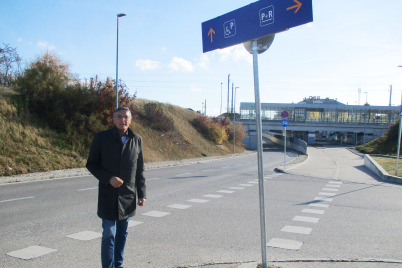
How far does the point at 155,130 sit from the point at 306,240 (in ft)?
97.6

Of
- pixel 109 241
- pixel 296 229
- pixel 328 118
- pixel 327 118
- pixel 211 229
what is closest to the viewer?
pixel 109 241

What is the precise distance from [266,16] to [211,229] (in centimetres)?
→ 415

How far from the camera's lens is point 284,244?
17.9ft

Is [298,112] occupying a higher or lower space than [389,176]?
higher

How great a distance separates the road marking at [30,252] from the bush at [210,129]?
129 feet

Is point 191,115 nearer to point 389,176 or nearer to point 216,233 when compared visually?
point 389,176

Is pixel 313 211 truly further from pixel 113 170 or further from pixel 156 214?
pixel 113 170

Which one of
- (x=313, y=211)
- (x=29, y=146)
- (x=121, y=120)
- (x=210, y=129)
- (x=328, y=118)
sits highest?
(x=328, y=118)

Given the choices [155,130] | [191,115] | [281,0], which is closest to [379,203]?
[281,0]

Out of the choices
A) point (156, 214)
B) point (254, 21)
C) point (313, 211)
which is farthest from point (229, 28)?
point (313, 211)

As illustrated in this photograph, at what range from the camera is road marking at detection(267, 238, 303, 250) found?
5.32 m

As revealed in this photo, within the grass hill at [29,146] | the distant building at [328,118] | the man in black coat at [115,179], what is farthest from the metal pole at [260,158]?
the distant building at [328,118]

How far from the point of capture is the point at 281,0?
11.5 feet

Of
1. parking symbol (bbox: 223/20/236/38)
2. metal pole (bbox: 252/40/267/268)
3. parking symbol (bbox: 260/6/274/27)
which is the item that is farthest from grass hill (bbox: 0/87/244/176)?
parking symbol (bbox: 260/6/274/27)
